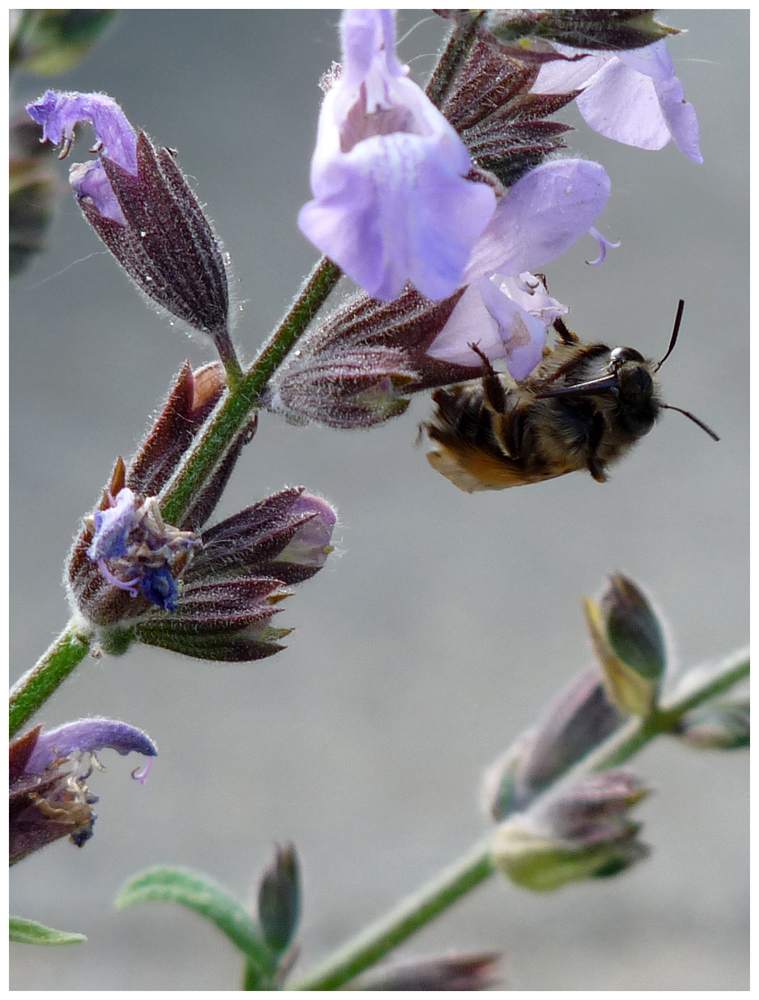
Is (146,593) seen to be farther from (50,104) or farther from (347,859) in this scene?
(347,859)

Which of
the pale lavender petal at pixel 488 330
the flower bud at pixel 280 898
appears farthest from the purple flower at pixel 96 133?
the flower bud at pixel 280 898

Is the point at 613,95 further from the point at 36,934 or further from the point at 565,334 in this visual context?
the point at 36,934

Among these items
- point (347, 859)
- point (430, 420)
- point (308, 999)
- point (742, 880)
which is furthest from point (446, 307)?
point (742, 880)

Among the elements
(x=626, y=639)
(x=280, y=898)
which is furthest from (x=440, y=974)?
(x=626, y=639)

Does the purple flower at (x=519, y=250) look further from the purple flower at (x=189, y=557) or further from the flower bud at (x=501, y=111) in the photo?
the purple flower at (x=189, y=557)

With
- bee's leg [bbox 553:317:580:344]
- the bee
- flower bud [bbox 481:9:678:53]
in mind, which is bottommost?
the bee

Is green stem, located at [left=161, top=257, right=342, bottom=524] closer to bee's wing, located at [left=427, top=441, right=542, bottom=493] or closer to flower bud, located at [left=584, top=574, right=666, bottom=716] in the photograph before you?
bee's wing, located at [left=427, top=441, right=542, bottom=493]

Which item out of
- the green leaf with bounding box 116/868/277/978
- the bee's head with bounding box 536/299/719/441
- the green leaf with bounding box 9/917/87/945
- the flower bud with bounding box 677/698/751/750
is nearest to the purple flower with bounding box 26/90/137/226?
the bee's head with bounding box 536/299/719/441
